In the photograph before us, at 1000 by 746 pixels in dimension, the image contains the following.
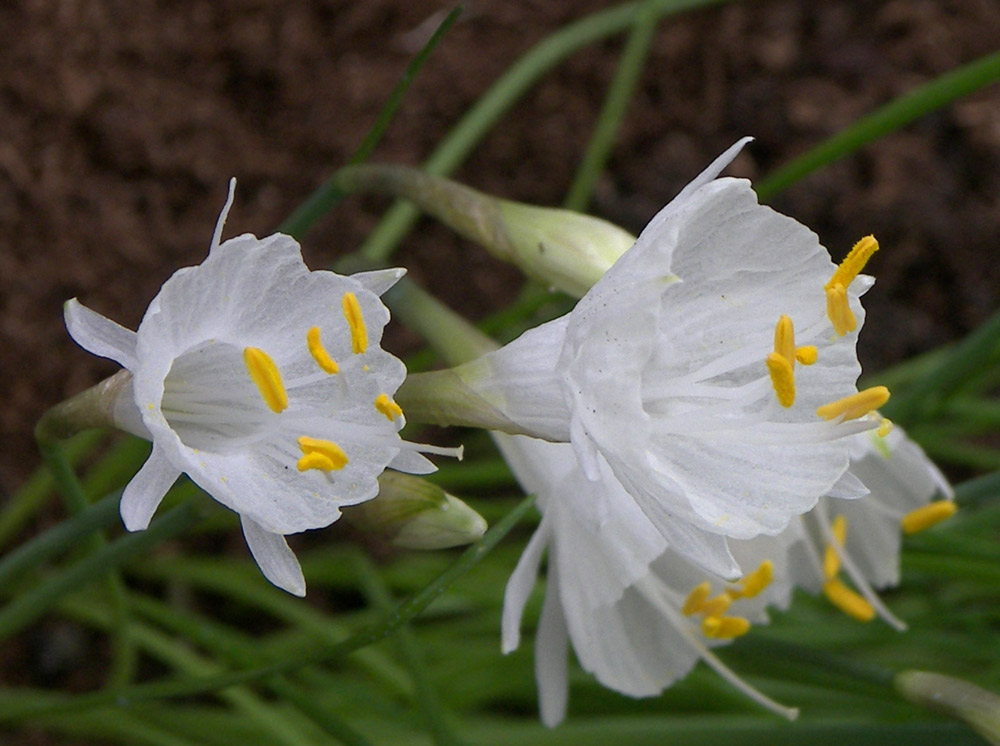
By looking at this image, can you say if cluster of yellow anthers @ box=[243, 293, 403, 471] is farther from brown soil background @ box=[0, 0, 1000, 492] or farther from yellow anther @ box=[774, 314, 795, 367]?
brown soil background @ box=[0, 0, 1000, 492]

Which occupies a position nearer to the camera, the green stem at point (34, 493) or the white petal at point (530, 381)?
the white petal at point (530, 381)

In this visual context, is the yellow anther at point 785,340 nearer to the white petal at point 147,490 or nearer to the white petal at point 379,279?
the white petal at point 379,279

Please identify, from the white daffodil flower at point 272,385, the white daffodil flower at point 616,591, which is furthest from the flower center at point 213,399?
the white daffodil flower at point 616,591

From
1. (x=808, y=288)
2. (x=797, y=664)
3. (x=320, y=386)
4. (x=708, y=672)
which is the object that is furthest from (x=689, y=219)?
(x=708, y=672)

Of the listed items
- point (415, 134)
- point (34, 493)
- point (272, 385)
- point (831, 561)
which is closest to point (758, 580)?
point (831, 561)

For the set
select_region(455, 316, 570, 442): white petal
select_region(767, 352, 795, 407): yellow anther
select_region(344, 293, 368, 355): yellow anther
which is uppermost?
select_region(344, 293, 368, 355): yellow anther

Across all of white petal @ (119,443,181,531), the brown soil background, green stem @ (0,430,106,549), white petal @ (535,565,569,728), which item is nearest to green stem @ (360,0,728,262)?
the brown soil background
